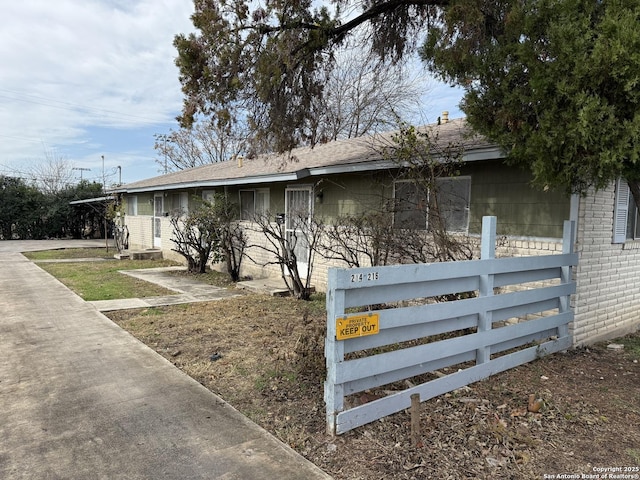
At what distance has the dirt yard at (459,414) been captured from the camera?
3127mm

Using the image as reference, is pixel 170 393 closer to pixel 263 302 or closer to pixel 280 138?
pixel 263 302

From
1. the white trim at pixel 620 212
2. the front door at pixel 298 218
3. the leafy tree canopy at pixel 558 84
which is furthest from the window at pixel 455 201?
the front door at pixel 298 218

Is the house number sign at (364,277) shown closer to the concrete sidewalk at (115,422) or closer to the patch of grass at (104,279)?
A: the concrete sidewalk at (115,422)

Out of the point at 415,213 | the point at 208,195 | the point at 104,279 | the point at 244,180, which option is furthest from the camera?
the point at 208,195

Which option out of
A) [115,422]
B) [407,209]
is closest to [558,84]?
[407,209]

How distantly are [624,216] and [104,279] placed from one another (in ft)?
36.5

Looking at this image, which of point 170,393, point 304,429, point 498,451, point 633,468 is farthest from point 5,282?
point 633,468

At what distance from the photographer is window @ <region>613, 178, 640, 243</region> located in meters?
6.37

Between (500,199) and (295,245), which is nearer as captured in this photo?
(500,199)

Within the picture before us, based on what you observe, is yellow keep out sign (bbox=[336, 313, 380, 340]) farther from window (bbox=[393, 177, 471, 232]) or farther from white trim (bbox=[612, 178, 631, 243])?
white trim (bbox=[612, 178, 631, 243])

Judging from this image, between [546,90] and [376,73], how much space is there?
16.2 feet

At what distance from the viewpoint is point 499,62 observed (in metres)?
4.61

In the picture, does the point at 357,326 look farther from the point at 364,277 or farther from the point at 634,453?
the point at 634,453

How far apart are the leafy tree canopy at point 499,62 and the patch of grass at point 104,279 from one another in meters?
4.13
